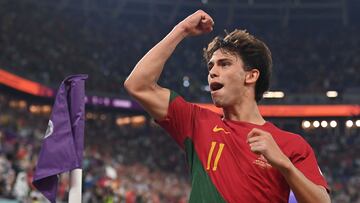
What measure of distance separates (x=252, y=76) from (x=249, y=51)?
130 millimetres

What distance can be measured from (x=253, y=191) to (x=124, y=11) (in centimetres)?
3755

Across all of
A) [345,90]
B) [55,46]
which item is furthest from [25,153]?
[345,90]

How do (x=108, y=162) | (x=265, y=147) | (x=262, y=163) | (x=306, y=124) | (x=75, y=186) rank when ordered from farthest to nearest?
1. (x=306, y=124)
2. (x=108, y=162)
3. (x=75, y=186)
4. (x=262, y=163)
5. (x=265, y=147)

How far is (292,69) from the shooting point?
34.9m

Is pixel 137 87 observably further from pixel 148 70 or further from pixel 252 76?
pixel 252 76

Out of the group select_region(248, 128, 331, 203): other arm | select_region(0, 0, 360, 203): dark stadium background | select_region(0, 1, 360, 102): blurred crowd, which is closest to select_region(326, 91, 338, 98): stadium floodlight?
select_region(0, 0, 360, 203): dark stadium background

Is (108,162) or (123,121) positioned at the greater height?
(108,162)

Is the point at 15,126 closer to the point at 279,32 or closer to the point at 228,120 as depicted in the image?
the point at 228,120

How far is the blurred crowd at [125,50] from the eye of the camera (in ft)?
88.3

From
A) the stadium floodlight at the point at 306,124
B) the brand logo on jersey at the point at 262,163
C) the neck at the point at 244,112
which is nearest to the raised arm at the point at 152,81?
the neck at the point at 244,112

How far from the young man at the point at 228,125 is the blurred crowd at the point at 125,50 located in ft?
72.1

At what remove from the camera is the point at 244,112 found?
301 cm

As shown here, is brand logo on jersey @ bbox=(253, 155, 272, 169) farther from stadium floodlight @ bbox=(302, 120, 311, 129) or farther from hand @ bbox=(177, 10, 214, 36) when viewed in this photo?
stadium floodlight @ bbox=(302, 120, 311, 129)

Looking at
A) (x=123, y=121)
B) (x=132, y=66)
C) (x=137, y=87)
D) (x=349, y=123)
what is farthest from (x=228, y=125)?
(x=132, y=66)
